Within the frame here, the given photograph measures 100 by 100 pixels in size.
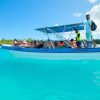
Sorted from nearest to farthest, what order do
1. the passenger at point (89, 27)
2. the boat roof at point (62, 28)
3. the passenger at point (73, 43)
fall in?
1. the passenger at point (89, 27)
2. the boat roof at point (62, 28)
3. the passenger at point (73, 43)

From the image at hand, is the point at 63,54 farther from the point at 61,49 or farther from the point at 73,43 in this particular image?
the point at 73,43

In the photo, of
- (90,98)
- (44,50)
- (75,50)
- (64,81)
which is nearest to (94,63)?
(75,50)

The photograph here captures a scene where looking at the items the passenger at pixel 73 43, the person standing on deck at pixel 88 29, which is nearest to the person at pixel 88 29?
the person standing on deck at pixel 88 29

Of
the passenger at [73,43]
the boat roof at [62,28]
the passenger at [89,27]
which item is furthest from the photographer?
the passenger at [73,43]

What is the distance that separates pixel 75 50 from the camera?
46.0ft

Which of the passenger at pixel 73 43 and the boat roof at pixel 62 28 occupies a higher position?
the boat roof at pixel 62 28

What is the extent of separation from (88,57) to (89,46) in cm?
67

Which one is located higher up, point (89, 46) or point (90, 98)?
point (89, 46)

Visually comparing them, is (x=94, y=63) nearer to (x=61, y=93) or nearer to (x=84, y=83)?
(x=84, y=83)

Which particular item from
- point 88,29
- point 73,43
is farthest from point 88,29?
point 73,43

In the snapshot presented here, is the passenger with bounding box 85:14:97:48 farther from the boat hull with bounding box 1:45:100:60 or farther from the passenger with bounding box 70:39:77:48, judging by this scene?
the passenger with bounding box 70:39:77:48

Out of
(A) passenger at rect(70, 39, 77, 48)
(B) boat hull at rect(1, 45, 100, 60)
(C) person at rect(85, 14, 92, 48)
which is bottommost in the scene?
(B) boat hull at rect(1, 45, 100, 60)

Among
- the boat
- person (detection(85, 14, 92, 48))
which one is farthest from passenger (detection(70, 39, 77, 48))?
person (detection(85, 14, 92, 48))

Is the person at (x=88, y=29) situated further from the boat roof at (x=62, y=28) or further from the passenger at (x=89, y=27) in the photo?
the boat roof at (x=62, y=28)
